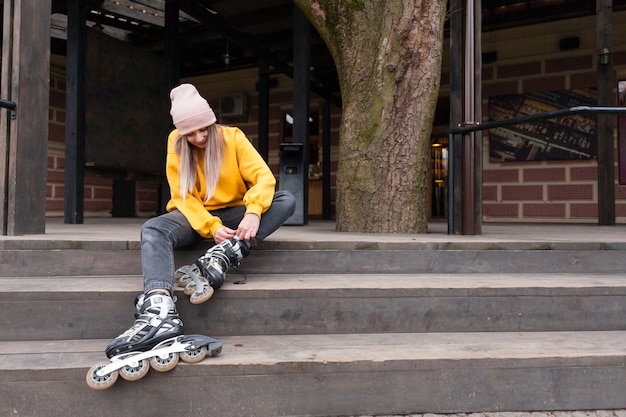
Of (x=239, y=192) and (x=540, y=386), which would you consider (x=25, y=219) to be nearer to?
(x=239, y=192)

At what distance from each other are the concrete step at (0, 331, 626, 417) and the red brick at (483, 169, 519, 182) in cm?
622

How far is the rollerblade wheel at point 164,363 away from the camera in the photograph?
184 cm

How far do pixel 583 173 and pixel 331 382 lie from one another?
6899 millimetres

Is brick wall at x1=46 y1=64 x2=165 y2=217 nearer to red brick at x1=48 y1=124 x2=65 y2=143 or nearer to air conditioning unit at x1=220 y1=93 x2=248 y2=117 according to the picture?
red brick at x1=48 y1=124 x2=65 y2=143

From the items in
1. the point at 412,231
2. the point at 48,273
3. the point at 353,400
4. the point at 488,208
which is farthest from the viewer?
the point at 488,208

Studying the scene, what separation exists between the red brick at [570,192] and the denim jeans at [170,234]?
618cm

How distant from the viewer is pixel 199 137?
253 centimetres

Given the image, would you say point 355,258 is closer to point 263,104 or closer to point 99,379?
point 99,379

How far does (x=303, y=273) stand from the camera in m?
2.74

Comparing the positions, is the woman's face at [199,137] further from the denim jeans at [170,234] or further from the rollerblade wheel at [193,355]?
the rollerblade wheel at [193,355]

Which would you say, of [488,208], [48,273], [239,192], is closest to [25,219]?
[48,273]

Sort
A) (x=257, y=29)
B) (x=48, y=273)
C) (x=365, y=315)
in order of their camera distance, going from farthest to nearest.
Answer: (x=257, y=29)
(x=48, y=273)
(x=365, y=315)

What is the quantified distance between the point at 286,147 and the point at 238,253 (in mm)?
2728

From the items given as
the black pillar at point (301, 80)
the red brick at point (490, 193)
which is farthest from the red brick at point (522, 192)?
the black pillar at point (301, 80)
